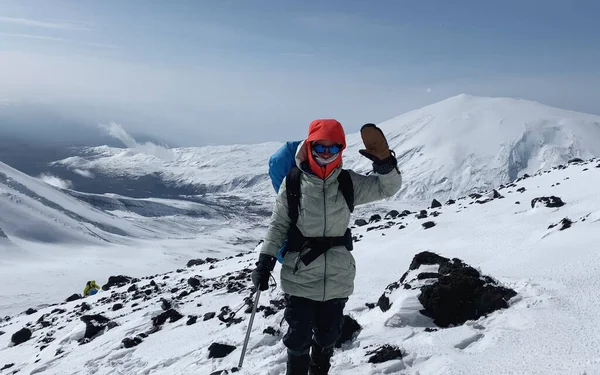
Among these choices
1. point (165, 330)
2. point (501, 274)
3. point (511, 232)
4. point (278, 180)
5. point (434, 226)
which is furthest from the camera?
point (434, 226)

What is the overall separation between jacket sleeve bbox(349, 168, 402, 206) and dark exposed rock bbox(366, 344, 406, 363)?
2144 millimetres

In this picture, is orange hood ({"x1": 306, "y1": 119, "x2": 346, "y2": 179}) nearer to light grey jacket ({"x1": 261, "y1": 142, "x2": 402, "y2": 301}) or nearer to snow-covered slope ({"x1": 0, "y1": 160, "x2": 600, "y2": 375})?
light grey jacket ({"x1": 261, "y1": 142, "x2": 402, "y2": 301})

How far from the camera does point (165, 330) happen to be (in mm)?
11016

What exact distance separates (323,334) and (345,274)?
78cm

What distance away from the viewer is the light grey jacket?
4922 mm

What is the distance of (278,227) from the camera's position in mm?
5070

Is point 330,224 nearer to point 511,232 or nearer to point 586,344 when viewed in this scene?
point 586,344

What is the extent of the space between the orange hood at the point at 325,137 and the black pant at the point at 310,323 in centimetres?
148

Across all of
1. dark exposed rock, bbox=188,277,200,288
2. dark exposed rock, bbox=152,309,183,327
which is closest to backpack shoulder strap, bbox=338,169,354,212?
dark exposed rock, bbox=152,309,183,327

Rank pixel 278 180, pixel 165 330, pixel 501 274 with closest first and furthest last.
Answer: pixel 278 180 → pixel 501 274 → pixel 165 330

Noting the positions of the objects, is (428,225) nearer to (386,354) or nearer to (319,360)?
(386,354)

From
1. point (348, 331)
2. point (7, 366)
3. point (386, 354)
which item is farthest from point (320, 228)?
point (7, 366)

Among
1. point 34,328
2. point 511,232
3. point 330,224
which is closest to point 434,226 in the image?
point 511,232

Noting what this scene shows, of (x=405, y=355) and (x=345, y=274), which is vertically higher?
(x=345, y=274)
